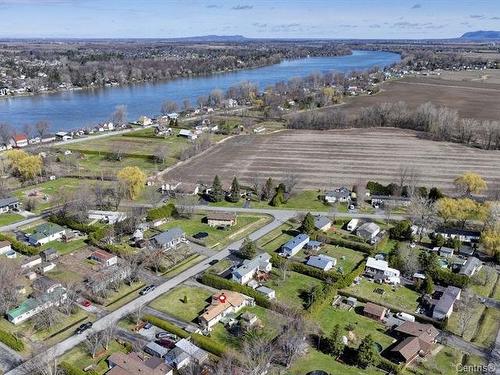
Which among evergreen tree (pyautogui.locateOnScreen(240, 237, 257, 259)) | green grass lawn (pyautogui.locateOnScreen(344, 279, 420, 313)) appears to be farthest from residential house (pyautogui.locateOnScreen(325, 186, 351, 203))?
green grass lawn (pyautogui.locateOnScreen(344, 279, 420, 313))

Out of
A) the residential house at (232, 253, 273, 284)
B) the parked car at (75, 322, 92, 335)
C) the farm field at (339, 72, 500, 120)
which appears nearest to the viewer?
the parked car at (75, 322, 92, 335)

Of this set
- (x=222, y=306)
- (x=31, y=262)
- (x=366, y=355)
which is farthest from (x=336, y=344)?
(x=31, y=262)

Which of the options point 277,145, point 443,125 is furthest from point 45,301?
point 443,125

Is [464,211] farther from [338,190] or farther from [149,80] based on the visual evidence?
[149,80]

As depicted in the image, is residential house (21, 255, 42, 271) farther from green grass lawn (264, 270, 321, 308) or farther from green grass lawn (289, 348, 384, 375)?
green grass lawn (289, 348, 384, 375)

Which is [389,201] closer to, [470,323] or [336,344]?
[470,323]
